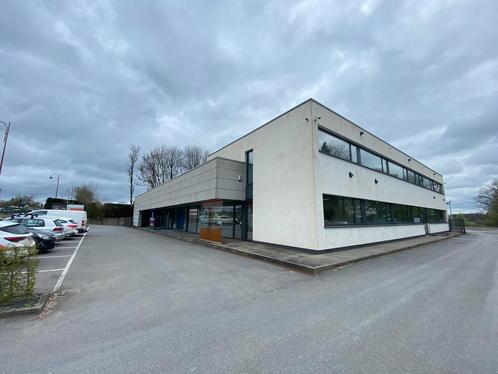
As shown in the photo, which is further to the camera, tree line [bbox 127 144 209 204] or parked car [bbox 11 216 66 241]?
tree line [bbox 127 144 209 204]

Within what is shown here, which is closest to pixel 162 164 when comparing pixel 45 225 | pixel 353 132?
pixel 45 225

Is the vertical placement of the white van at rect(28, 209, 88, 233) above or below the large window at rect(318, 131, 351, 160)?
below

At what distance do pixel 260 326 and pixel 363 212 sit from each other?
11.6m

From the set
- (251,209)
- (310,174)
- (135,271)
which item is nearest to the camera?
(135,271)

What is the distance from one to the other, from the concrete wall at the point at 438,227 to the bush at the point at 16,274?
28.4 metres

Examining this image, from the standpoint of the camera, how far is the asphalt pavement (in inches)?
107

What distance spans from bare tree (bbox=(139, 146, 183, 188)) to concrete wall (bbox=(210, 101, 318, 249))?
26794mm

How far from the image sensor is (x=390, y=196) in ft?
53.1

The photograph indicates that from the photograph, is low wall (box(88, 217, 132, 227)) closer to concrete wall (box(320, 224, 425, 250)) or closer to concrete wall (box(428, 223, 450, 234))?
concrete wall (box(320, 224, 425, 250))

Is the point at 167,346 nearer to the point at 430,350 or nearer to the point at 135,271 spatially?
the point at 430,350

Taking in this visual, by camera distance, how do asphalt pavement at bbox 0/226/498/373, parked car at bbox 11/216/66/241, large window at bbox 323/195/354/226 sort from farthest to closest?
1. parked car at bbox 11/216/66/241
2. large window at bbox 323/195/354/226
3. asphalt pavement at bbox 0/226/498/373

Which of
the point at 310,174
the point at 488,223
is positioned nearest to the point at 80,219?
the point at 310,174

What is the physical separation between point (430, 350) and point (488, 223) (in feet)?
186

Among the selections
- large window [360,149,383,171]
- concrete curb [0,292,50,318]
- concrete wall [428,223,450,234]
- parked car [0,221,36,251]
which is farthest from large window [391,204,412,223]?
parked car [0,221,36,251]
